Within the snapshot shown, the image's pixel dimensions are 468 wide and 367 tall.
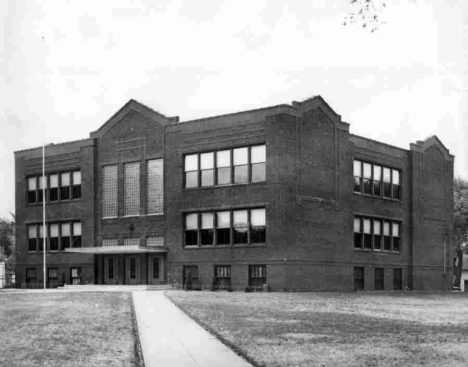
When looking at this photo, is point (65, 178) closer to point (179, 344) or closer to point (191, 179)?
point (191, 179)

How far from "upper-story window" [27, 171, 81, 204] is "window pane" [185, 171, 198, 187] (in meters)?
9.88

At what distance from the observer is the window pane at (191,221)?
4300 centimetres

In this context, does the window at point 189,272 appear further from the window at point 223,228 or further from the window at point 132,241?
the window at point 132,241

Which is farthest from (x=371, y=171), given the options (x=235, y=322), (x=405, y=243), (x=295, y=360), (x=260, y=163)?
(x=295, y=360)

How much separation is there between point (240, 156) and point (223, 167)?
1.37m

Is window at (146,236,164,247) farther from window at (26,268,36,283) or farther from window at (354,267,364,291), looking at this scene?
window at (354,267,364,291)

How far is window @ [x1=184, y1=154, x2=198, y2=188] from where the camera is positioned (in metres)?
43.1

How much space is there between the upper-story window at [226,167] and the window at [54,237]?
41.2 feet

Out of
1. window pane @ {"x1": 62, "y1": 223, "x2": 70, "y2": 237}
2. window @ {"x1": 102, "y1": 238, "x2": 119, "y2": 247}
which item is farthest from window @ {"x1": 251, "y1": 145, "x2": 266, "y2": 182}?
window pane @ {"x1": 62, "y1": 223, "x2": 70, "y2": 237}

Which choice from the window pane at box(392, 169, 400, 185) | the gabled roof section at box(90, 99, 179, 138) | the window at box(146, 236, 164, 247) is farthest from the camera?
the window pane at box(392, 169, 400, 185)

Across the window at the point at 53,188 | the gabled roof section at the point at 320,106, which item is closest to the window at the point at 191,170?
the gabled roof section at the point at 320,106

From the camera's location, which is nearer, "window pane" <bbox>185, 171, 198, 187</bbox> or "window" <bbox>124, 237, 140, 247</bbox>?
"window pane" <bbox>185, 171, 198, 187</bbox>

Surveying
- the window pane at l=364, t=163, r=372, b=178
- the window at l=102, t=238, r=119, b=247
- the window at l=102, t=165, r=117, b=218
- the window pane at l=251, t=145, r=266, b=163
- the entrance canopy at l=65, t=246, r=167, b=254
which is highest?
the window pane at l=251, t=145, r=266, b=163

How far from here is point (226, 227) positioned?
41531 mm
